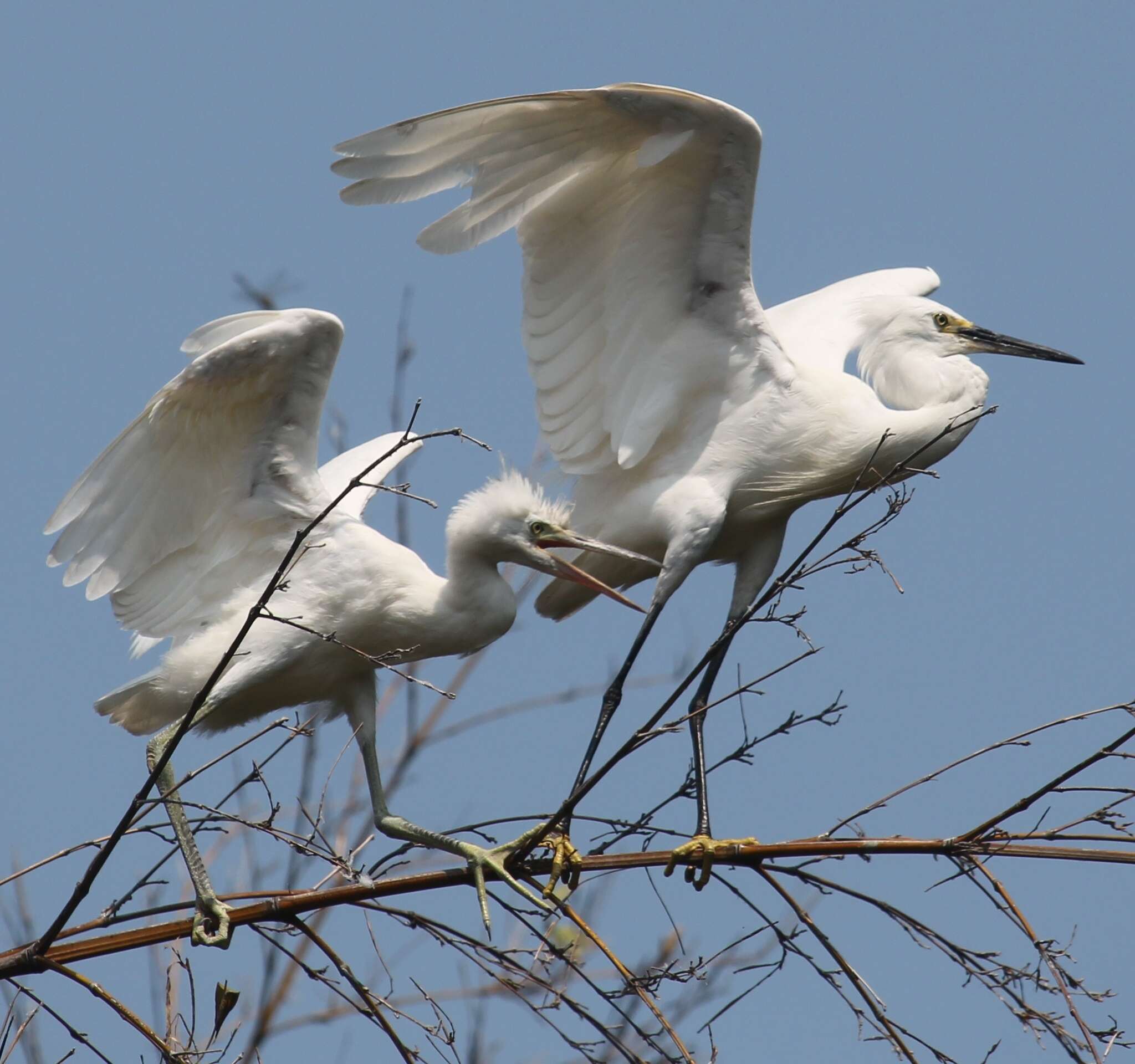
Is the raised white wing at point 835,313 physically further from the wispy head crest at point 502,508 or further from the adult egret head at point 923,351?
the wispy head crest at point 502,508

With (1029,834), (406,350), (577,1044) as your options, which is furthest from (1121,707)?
(406,350)

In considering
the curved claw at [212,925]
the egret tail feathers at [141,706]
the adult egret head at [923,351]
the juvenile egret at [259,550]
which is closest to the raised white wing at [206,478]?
the juvenile egret at [259,550]

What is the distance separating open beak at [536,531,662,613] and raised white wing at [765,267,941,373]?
114 centimetres

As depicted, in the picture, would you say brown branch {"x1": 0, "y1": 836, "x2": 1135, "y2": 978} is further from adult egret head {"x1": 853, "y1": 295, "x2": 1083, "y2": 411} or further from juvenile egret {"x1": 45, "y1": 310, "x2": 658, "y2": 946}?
adult egret head {"x1": 853, "y1": 295, "x2": 1083, "y2": 411}

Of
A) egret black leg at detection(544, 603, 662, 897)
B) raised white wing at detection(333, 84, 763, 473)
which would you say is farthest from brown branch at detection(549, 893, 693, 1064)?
raised white wing at detection(333, 84, 763, 473)

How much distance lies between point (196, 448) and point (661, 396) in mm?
1586

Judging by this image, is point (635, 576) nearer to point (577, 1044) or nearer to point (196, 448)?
point (196, 448)

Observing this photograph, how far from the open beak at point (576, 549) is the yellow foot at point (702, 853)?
884mm

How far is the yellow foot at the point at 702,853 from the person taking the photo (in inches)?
195

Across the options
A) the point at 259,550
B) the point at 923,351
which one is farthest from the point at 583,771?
the point at 923,351

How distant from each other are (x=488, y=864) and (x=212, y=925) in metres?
0.77

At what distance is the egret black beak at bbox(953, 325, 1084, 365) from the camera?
256 inches

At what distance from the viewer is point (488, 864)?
4602 mm

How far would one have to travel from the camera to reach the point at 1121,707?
363 centimetres
